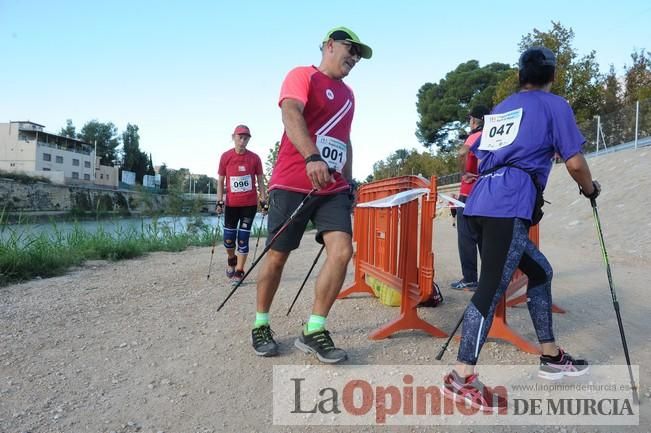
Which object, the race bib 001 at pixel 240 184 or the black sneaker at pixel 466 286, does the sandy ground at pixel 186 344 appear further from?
the race bib 001 at pixel 240 184

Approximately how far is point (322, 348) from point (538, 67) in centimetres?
210

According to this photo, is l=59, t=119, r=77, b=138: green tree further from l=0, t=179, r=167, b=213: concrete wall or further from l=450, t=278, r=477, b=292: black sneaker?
l=450, t=278, r=477, b=292: black sneaker

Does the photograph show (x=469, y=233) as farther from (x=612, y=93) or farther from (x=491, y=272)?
(x=612, y=93)

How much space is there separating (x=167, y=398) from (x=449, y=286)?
3.86 m

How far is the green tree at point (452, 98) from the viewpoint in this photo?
48.7 m

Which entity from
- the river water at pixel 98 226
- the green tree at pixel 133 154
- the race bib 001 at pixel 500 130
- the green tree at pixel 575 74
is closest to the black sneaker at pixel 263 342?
the race bib 001 at pixel 500 130

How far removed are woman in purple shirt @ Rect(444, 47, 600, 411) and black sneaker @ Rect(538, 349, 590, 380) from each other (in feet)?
1.66

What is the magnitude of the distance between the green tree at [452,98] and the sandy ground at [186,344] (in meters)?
44.2

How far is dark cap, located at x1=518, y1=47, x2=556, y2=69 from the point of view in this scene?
2.66m

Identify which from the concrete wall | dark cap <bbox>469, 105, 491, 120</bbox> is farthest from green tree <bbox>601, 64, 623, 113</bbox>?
the concrete wall

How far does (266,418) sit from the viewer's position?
2.37m

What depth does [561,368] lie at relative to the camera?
279cm

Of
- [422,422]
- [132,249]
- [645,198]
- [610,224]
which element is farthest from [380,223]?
[645,198]

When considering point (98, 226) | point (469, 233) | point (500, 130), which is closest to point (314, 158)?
point (500, 130)
